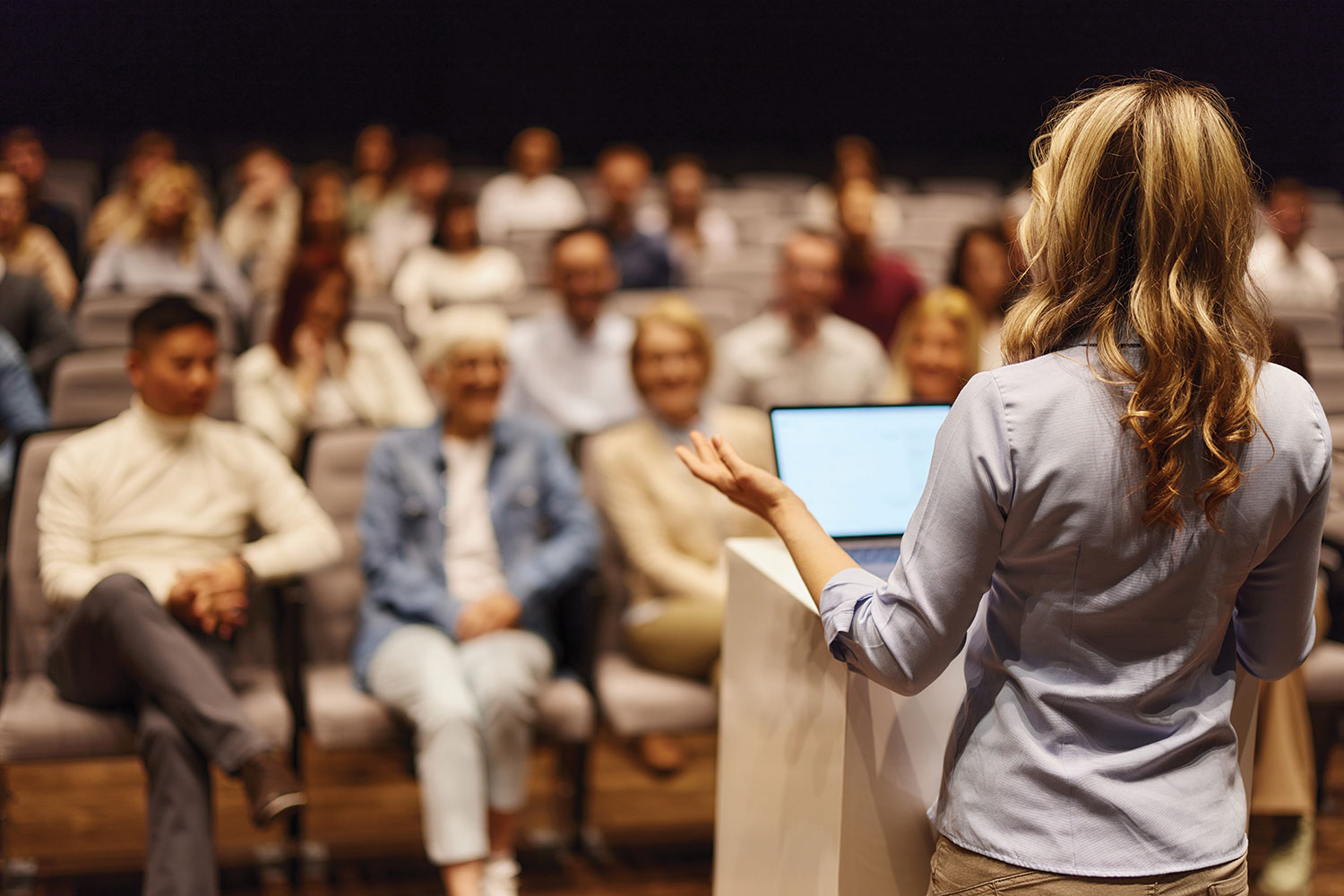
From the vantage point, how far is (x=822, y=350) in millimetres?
3938

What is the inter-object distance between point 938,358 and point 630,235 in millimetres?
2510

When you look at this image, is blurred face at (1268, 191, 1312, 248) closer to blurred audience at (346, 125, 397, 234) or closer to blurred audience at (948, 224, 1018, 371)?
blurred audience at (948, 224, 1018, 371)

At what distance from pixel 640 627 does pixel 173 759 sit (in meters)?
0.91

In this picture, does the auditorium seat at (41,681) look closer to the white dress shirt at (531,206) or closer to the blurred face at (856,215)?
the blurred face at (856,215)

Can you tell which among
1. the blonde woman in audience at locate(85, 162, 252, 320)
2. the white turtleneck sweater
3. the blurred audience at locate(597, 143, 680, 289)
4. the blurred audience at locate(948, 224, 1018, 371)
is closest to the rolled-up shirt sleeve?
the white turtleneck sweater

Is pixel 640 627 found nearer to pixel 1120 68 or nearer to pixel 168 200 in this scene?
pixel 1120 68

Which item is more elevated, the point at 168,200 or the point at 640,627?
the point at 168,200

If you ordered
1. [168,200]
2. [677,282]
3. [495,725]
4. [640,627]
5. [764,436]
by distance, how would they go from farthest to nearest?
[677,282] → [168,200] → [764,436] → [640,627] → [495,725]

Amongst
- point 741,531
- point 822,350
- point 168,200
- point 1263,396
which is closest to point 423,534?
point 741,531

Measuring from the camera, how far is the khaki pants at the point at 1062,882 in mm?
1137

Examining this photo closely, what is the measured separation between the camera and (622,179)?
213 inches

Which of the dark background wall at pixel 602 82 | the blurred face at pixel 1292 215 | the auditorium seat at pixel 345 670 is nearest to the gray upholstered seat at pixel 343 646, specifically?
the auditorium seat at pixel 345 670

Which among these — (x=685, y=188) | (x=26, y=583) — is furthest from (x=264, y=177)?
(x=26, y=583)

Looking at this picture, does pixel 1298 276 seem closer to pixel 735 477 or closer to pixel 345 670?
pixel 345 670
